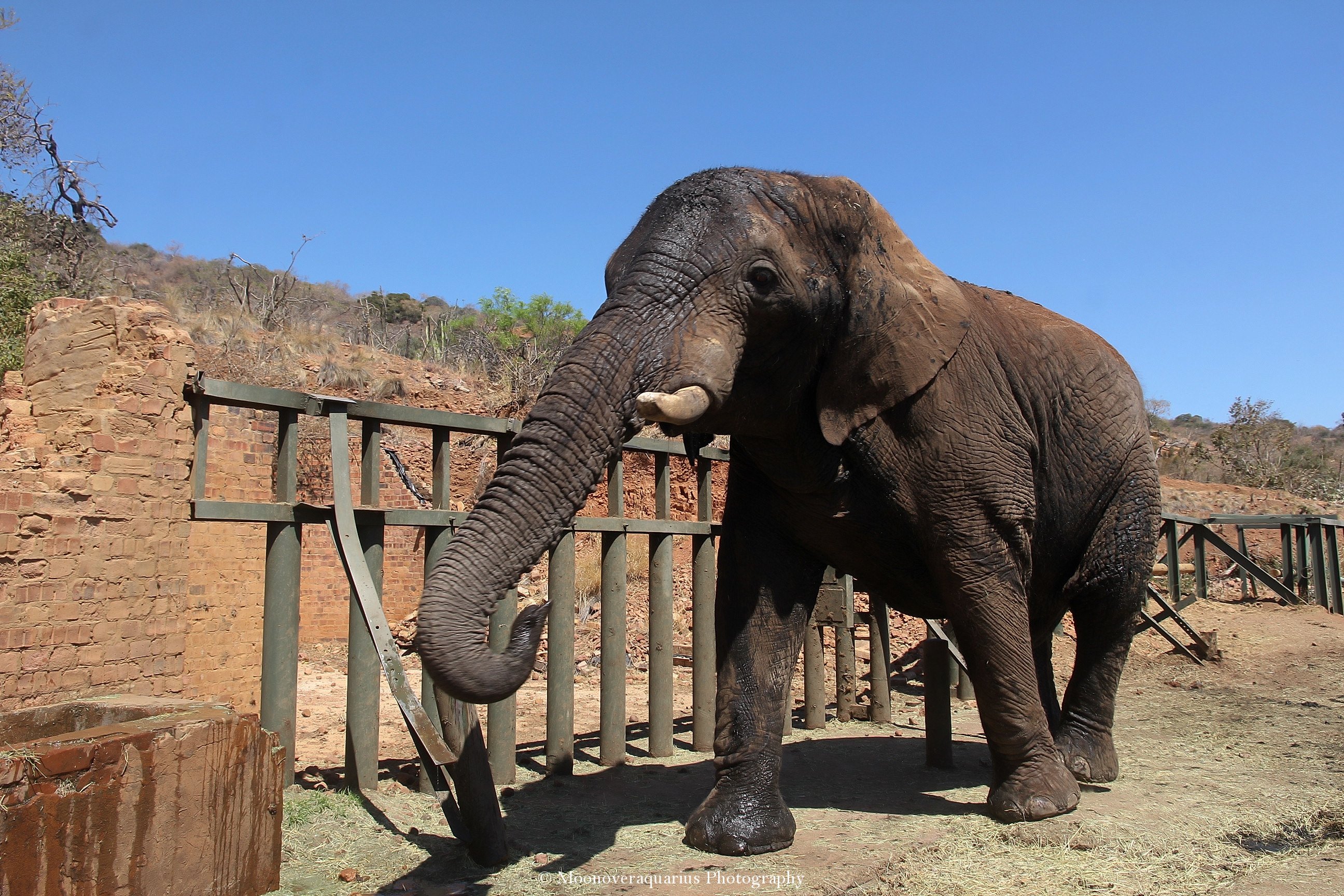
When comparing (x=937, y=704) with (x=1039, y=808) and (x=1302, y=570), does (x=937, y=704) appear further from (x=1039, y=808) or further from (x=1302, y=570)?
(x=1302, y=570)

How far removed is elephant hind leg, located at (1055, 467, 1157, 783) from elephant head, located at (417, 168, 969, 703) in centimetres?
160

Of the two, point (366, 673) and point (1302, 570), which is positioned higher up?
point (1302, 570)

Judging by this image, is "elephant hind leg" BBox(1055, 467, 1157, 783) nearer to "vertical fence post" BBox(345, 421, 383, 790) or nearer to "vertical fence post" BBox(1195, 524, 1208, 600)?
"vertical fence post" BBox(345, 421, 383, 790)

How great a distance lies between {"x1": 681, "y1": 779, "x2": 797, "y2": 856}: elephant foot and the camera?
404cm

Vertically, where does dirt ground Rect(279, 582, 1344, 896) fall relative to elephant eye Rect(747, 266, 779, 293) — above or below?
below

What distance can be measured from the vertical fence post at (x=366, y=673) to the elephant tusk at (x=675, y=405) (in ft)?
7.00

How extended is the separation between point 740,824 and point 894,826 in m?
0.85

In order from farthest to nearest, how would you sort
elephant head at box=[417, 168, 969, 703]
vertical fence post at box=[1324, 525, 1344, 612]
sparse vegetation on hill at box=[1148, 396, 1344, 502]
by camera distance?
sparse vegetation on hill at box=[1148, 396, 1344, 502]
vertical fence post at box=[1324, 525, 1344, 612]
elephant head at box=[417, 168, 969, 703]

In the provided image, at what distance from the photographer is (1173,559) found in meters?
14.7

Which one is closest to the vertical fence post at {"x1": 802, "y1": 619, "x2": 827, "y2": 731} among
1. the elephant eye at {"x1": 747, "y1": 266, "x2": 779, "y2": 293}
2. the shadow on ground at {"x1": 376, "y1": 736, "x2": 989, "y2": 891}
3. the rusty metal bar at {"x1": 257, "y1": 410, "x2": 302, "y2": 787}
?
the shadow on ground at {"x1": 376, "y1": 736, "x2": 989, "y2": 891}

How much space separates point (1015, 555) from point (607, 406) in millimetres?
2080

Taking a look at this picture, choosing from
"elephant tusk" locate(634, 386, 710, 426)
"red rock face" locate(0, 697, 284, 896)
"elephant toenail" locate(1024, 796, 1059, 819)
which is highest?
"elephant tusk" locate(634, 386, 710, 426)

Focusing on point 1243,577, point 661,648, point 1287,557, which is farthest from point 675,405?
point 1243,577

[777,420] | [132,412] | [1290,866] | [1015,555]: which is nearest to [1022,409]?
[1015,555]
